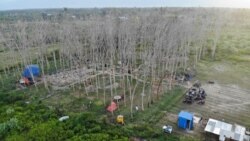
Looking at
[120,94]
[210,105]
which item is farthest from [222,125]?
[120,94]

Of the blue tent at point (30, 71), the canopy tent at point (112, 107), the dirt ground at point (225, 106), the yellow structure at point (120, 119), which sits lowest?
the dirt ground at point (225, 106)

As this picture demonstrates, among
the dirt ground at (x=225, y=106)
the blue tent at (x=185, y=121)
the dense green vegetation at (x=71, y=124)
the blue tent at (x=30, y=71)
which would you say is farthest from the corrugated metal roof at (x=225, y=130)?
the blue tent at (x=30, y=71)

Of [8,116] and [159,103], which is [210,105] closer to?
[159,103]

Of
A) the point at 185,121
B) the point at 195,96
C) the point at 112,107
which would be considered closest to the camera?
the point at 185,121

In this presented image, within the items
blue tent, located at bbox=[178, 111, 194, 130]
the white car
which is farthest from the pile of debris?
the white car

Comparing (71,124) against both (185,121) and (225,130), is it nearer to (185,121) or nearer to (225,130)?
(185,121)

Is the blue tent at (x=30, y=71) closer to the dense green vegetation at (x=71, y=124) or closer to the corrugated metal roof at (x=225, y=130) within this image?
the dense green vegetation at (x=71, y=124)

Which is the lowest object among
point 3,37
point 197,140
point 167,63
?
point 197,140

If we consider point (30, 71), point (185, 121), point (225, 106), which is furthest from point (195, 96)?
point (30, 71)

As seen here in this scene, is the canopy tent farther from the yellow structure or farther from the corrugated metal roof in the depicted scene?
the corrugated metal roof

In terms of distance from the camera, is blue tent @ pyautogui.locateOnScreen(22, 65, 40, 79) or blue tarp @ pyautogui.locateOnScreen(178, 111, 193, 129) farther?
blue tent @ pyautogui.locateOnScreen(22, 65, 40, 79)

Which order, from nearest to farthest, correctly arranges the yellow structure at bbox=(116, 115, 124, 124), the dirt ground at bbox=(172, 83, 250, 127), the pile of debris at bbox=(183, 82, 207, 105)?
the yellow structure at bbox=(116, 115, 124, 124)
the dirt ground at bbox=(172, 83, 250, 127)
the pile of debris at bbox=(183, 82, 207, 105)
